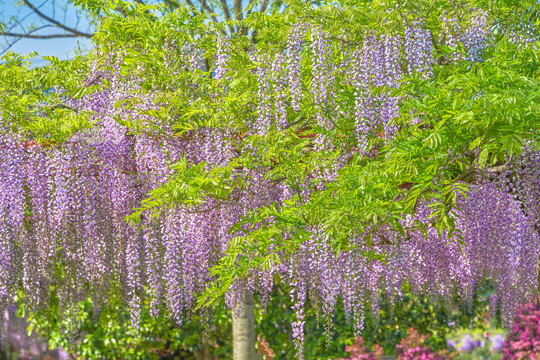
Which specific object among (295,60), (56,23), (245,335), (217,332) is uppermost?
(56,23)

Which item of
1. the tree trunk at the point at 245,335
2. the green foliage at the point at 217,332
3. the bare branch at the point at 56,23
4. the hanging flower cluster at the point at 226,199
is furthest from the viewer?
the bare branch at the point at 56,23

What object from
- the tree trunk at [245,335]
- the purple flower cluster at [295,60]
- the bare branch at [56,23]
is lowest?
the tree trunk at [245,335]

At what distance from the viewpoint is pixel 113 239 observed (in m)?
6.82

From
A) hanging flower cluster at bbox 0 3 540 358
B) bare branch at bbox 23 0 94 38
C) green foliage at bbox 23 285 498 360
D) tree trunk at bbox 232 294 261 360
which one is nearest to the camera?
hanging flower cluster at bbox 0 3 540 358

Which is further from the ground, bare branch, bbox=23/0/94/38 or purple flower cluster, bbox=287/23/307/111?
bare branch, bbox=23/0/94/38

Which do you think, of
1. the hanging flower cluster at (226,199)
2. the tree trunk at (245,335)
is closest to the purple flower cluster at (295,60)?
the hanging flower cluster at (226,199)

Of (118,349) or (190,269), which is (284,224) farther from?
(118,349)

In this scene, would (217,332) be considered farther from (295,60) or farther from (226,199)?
(295,60)

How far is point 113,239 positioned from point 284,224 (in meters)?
2.60

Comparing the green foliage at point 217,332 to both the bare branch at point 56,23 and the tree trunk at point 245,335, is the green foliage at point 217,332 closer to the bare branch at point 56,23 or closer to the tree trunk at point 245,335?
the tree trunk at point 245,335

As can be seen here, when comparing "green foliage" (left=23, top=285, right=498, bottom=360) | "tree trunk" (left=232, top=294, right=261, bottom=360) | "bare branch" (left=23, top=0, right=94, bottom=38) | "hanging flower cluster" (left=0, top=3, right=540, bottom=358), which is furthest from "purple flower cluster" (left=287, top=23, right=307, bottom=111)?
"bare branch" (left=23, top=0, right=94, bottom=38)

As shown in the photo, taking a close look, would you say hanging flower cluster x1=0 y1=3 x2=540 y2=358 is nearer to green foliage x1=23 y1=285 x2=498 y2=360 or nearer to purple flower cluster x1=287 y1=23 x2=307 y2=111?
purple flower cluster x1=287 y1=23 x2=307 y2=111

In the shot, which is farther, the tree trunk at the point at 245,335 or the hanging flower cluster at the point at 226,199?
the tree trunk at the point at 245,335

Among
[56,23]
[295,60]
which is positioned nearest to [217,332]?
[56,23]
